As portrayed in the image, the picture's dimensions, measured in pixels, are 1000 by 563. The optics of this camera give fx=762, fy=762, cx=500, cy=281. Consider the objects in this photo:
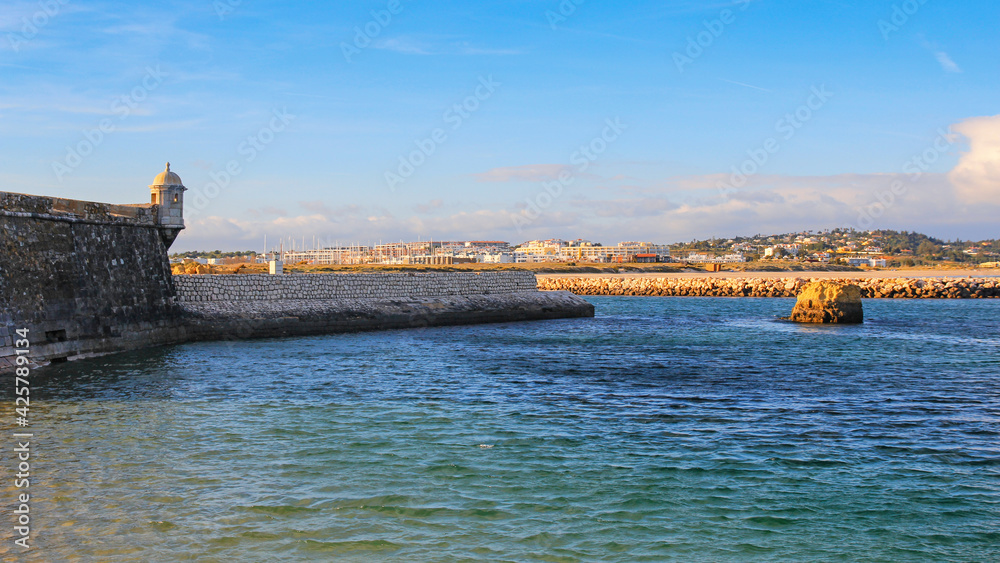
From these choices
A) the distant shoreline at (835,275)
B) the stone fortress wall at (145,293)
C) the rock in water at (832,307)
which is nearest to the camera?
the stone fortress wall at (145,293)

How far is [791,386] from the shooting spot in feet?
48.2

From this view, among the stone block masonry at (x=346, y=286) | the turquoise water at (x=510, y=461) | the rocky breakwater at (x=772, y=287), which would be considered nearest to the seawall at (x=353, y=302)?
the stone block masonry at (x=346, y=286)

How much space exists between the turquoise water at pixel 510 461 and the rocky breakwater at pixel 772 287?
3554 cm

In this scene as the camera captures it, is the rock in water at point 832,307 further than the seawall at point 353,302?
Yes

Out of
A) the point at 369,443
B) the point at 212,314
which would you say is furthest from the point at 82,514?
the point at 212,314

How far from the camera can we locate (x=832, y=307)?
3062 cm

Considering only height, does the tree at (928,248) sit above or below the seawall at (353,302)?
above

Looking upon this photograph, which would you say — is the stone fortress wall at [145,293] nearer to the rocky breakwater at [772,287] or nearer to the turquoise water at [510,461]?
the turquoise water at [510,461]

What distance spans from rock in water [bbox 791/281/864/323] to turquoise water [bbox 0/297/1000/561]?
13.1 metres

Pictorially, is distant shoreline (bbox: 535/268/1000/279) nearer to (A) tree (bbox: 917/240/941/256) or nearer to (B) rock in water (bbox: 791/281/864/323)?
(B) rock in water (bbox: 791/281/864/323)

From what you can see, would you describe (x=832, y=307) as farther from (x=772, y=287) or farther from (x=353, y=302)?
(x=772, y=287)

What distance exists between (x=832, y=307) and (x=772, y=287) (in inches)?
1109

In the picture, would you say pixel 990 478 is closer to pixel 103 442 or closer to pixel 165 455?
pixel 165 455

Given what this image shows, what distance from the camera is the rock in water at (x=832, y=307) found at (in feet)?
100
